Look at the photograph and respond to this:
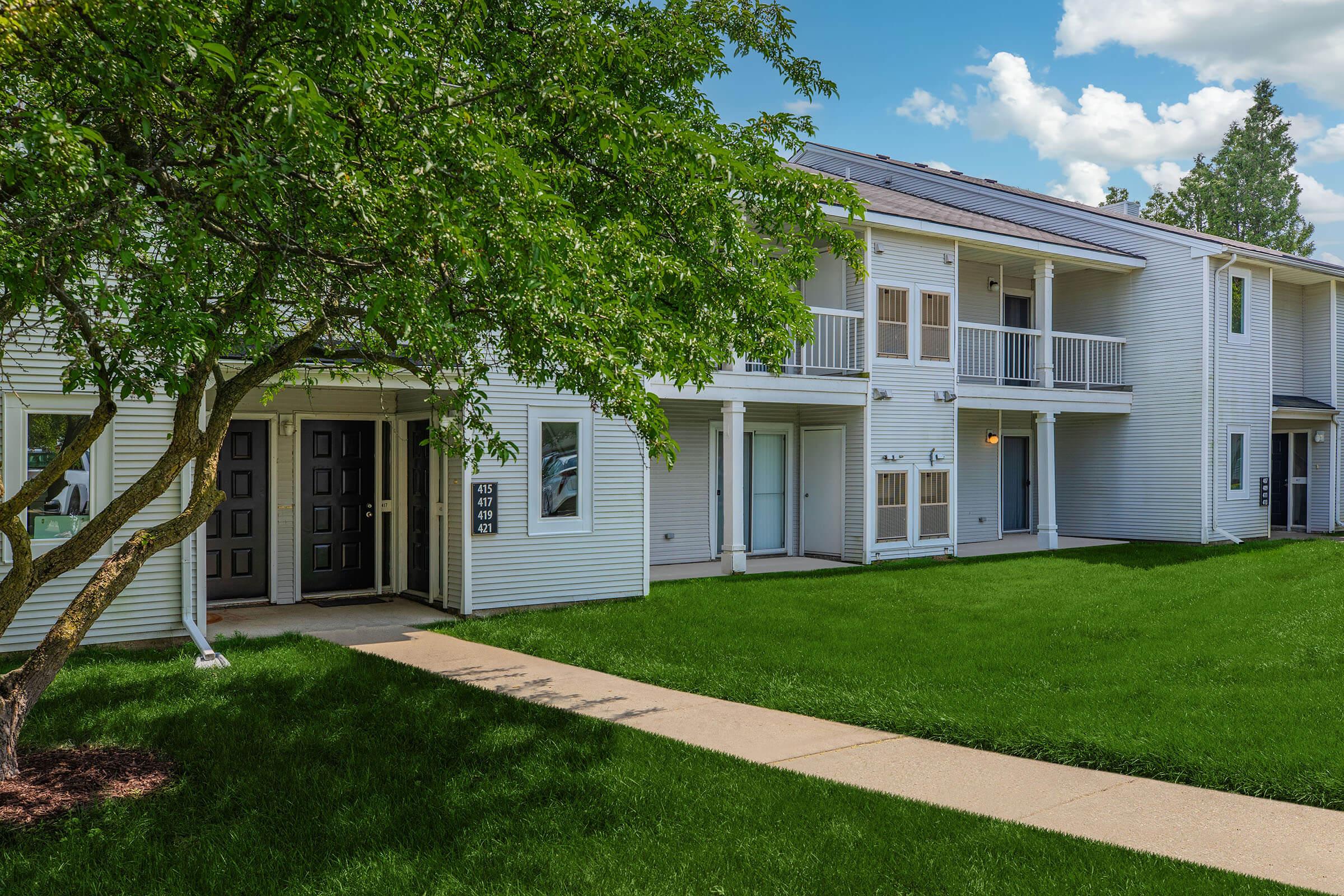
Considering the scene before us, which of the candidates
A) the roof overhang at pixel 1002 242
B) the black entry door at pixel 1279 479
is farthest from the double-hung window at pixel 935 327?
the black entry door at pixel 1279 479

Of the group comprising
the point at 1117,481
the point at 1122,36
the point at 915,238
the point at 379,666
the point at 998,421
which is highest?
the point at 1122,36

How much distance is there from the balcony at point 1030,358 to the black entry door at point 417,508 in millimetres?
9702

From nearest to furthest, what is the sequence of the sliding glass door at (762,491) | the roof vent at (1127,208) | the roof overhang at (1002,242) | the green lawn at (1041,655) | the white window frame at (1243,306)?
the green lawn at (1041,655) < the roof overhang at (1002,242) < the sliding glass door at (762,491) < the white window frame at (1243,306) < the roof vent at (1127,208)

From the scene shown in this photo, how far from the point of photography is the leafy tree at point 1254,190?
39.3 metres

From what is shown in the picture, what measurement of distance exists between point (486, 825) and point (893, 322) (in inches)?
504

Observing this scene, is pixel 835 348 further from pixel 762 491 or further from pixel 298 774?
pixel 298 774

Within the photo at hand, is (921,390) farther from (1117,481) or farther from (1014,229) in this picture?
(1117,481)

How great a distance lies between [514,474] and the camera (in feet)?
36.7

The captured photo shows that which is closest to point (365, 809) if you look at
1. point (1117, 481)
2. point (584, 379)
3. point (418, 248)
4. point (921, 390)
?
point (584, 379)

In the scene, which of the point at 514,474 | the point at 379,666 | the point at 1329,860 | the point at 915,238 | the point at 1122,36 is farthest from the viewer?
the point at 1122,36

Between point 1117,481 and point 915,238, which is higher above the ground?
point 915,238

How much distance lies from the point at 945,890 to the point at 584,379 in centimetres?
288

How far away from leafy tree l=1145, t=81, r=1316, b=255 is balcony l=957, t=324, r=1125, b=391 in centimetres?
2492

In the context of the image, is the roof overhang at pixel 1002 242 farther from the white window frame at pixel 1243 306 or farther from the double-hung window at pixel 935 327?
Answer: the white window frame at pixel 1243 306
